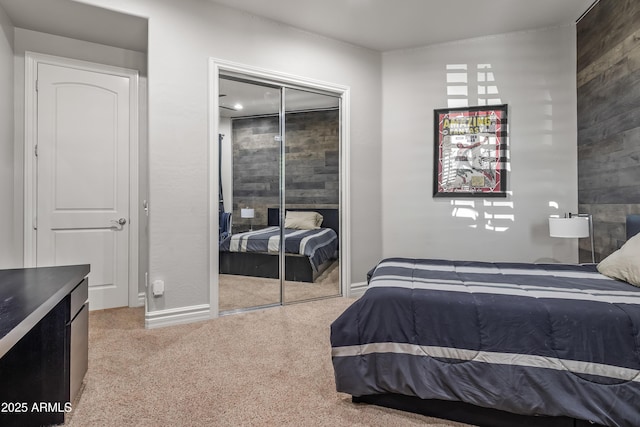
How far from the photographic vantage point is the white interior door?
10.5 feet

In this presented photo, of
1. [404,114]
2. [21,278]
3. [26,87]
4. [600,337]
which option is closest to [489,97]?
[404,114]

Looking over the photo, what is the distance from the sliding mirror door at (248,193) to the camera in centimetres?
337

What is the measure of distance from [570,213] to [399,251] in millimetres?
1736

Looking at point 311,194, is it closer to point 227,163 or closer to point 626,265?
point 227,163

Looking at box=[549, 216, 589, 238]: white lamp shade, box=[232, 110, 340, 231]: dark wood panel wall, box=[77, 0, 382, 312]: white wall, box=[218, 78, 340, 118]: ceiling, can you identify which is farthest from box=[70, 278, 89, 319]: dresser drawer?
box=[549, 216, 589, 238]: white lamp shade

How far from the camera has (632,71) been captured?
2680mm

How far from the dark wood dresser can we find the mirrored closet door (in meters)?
1.68

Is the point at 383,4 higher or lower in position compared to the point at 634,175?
higher

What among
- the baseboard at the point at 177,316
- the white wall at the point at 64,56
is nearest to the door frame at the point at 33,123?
the white wall at the point at 64,56

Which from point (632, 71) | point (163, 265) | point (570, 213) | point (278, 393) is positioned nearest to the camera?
point (278, 393)

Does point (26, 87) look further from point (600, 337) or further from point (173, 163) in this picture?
point (600, 337)

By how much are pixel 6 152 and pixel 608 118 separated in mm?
4972

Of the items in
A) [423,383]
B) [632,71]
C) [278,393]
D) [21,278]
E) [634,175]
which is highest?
[632,71]

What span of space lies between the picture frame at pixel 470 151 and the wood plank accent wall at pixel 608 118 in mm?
707
